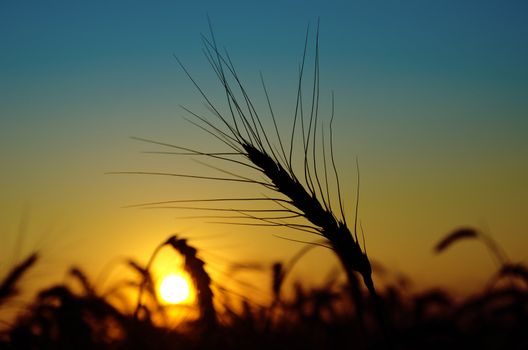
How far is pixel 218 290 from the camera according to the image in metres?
3.30

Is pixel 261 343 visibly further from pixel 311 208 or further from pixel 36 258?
pixel 36 258

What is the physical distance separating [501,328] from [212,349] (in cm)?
157

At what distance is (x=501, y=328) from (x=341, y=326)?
1.20m

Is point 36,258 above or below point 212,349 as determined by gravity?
above

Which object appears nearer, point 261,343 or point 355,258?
point 355,258

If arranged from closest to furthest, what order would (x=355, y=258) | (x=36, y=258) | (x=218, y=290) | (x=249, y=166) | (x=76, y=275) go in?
1. (x=355, y=258)
2. (x=249, y=166)
3. (x=218, y=290)
4. (x=36, y=258)
5. (x=76, y=275)

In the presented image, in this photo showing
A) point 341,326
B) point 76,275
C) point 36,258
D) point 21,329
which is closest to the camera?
point 21,329

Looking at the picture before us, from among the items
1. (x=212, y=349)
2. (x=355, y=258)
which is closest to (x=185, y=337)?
(x=212, y=349)

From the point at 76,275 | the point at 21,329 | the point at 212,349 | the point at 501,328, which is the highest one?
the point at 76,275

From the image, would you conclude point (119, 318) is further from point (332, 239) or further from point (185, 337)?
point (332, 239)

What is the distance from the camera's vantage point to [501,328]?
3.37 meters

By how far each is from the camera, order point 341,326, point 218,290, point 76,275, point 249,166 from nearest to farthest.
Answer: point 249,166
point 218,290
point 341,326
point 76,275

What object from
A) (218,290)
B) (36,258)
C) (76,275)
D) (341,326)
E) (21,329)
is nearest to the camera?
(218,290)

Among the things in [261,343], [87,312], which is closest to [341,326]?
[261,343]
